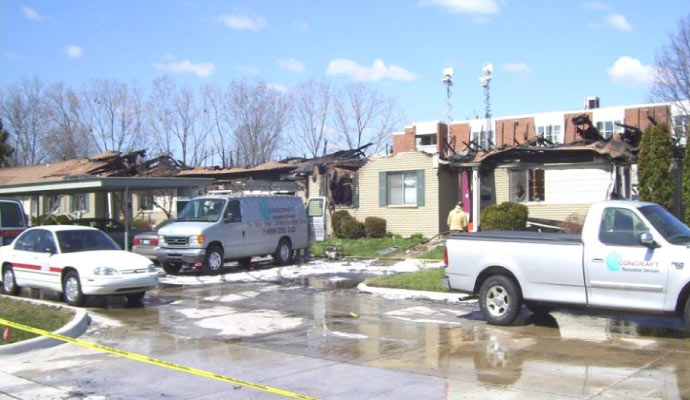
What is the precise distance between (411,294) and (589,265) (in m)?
5.16

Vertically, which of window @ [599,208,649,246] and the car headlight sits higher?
window @ [599,208,649,246]

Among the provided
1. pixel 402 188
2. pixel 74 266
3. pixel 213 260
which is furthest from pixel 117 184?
pixel 402 188

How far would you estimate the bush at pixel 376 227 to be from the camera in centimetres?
2697

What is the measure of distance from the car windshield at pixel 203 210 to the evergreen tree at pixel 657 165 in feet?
40.1

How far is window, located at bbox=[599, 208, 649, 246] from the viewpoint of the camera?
9.83m

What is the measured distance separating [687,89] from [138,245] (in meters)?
29.9

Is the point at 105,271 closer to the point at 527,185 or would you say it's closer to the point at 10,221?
the point at 10,221

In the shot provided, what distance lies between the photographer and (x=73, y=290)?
13297 mm

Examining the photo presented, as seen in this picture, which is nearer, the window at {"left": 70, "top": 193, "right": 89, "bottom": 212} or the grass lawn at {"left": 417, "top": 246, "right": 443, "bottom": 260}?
the grass lawn at {"left": 417, "top": 246, "right": 443, "bottom": 260}

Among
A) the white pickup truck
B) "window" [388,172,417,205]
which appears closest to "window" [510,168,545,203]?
"window" [388,172,417,205]

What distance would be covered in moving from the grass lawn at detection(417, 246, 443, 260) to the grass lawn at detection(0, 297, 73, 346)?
1225cm

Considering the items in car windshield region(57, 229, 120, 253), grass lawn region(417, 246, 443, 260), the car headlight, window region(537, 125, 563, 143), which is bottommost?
grass lawn region(417, 246, 443, 260)

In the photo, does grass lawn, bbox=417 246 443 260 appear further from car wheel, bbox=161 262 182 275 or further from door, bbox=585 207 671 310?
door, bbox=585 207 671 310

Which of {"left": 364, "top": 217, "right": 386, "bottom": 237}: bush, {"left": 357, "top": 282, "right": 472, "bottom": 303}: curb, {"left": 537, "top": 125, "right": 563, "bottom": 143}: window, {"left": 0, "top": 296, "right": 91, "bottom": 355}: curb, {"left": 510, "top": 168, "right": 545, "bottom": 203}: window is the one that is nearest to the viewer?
{"left": 0, "top": 296, "right": 91, "bottom": 355}: curb
